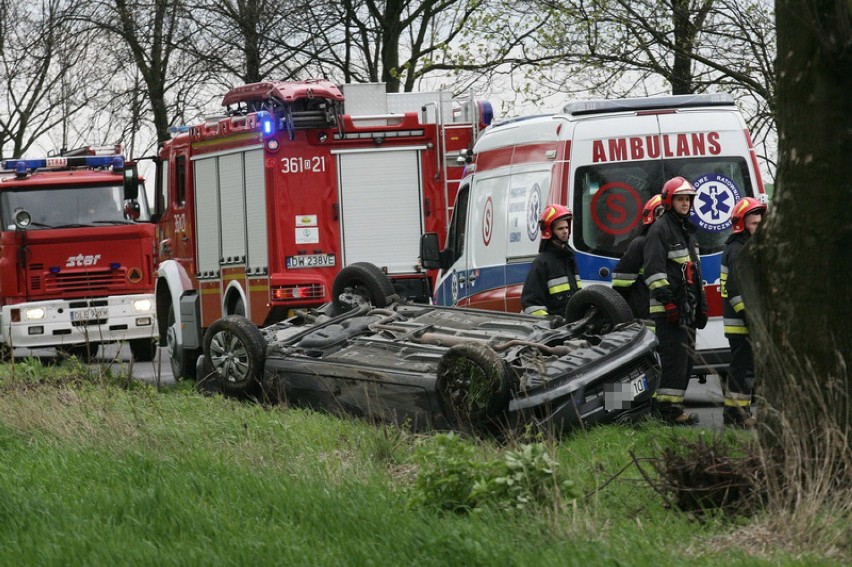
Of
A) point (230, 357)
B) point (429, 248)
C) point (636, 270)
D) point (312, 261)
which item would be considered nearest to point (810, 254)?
point (636, 270)

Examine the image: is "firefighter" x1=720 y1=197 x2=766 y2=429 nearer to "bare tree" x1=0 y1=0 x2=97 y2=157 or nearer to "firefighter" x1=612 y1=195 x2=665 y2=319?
"firefighter" x1=612 y1=195 x2=665 y2=319

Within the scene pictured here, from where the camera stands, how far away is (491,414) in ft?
25.6

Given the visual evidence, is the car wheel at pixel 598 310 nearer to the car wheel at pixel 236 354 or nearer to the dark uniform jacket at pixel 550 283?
the dark uniform jacket at pixel 550 283

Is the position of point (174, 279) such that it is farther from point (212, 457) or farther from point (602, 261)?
point (212, 457)

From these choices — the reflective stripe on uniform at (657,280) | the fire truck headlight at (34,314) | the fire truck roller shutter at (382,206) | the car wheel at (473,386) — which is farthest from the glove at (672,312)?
the fire truck headlight at (34,314)

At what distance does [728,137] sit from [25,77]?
2937cm

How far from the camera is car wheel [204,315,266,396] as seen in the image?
948 centimetres

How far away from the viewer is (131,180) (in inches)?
652

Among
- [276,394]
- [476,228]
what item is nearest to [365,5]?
[476,228]

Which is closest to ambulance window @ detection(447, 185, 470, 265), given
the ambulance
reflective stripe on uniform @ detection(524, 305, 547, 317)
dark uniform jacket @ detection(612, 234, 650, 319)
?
the ambulance

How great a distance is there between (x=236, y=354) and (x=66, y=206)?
10.2m

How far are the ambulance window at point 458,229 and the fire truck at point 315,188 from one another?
178 centimetres

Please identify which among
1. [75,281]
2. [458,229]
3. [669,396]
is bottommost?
[669,396]

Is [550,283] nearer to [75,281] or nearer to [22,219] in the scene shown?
[75,281]
